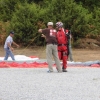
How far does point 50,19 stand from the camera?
113 feet

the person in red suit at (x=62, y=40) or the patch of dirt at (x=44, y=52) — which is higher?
the person in red suit at (x=62, y=40)

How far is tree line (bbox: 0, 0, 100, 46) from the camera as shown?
34156mm

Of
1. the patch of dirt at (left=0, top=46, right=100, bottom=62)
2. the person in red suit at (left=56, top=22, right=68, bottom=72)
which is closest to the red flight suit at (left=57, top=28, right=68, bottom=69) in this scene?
the person in red suit at (left=56, top=22, right=68, bottom=72)

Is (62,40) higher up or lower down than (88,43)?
higher up

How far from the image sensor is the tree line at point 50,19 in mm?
34156

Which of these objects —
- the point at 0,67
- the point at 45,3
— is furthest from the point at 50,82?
the point at 45,3

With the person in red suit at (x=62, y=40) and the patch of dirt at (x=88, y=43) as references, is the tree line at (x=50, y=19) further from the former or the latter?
the person in red suit at (x=62, y=40)

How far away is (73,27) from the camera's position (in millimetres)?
34281

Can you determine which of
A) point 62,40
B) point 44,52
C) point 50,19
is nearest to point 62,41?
point 62,40

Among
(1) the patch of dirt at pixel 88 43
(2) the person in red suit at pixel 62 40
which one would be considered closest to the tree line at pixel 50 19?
(1) the patch of dirt at pixel 88 43

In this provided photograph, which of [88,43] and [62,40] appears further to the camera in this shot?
[88,43]

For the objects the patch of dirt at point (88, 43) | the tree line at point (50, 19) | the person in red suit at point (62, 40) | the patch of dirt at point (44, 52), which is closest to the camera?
the person in red suit at point (62, 40)

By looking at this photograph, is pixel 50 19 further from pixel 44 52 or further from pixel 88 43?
pixel 88 43

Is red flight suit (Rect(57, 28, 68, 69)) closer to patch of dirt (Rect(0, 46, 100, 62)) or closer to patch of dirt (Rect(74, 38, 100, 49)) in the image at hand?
patch of dirt (Rect(0, 46, 100, 62))
